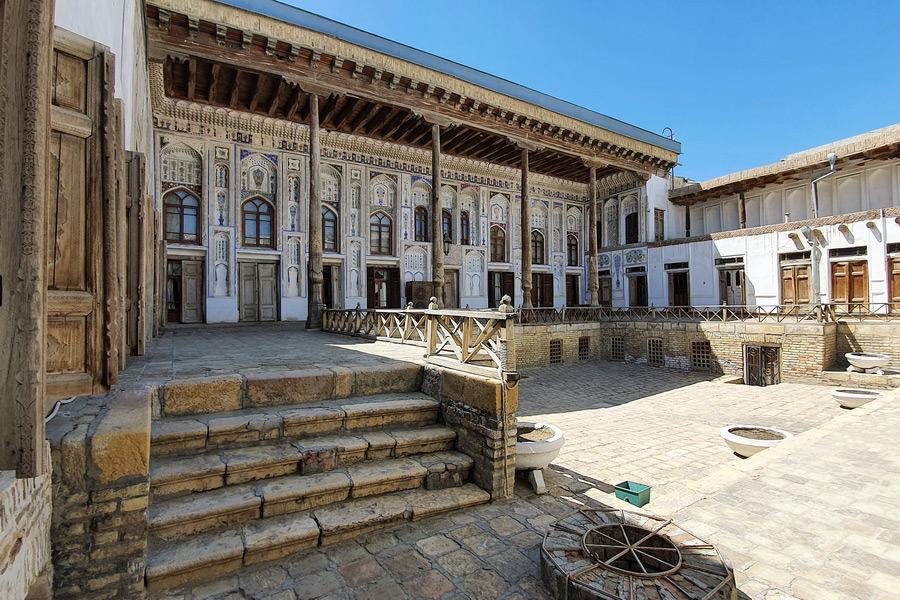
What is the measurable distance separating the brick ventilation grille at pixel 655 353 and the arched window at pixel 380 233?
1055 centimetres

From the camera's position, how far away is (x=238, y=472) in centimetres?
330

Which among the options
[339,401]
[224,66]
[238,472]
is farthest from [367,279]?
[238,472]

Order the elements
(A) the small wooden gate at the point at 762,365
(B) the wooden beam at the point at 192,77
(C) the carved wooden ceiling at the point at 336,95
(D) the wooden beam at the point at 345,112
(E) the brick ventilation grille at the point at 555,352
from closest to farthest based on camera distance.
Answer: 1. (C) the carved wooden ceiling at the point at 336,95
2. (B) the wooden beam at the point at 192,77
3. (D) the wooden beam at the point at 345,112
4. (A) the small wooden gate at the point at 762,365
5. (E) the brick ventilation grille at the point at 555,352

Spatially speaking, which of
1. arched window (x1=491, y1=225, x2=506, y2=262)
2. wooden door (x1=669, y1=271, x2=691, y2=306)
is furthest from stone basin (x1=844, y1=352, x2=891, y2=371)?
arched window (x1=491, y1=225, x2=506, y2=262)

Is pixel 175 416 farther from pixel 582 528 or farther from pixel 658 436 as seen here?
pixel 658 436

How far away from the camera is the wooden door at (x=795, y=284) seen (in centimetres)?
1630

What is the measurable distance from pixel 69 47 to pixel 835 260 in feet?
67.8

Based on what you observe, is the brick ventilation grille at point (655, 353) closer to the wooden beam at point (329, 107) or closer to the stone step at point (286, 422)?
the wooden beam at point (329, 107)

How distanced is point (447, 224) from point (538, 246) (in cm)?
531

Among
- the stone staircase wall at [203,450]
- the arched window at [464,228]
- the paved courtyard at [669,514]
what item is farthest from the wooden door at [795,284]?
the stone staircase wall at [203,450]

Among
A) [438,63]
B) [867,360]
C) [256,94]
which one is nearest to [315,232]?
[256,94]

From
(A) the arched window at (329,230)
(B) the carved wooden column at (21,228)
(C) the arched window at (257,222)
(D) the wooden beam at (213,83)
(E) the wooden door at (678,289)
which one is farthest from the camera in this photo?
(E) the wooden door at (678,289)

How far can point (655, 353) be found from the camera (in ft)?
53.5

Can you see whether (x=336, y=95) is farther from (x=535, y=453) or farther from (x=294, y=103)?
(x=535, y=453)
